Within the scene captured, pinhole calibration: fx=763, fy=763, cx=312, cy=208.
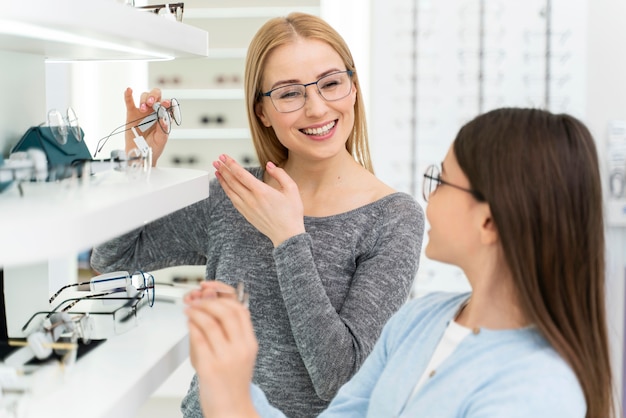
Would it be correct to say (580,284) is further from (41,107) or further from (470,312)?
(41,107)

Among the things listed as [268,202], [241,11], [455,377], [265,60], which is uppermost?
[241,11]

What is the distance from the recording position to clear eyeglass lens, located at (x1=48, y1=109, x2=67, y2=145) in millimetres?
1077

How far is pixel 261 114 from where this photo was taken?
1591mm

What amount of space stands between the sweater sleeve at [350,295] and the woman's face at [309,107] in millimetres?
165

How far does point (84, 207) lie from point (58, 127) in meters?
0.38

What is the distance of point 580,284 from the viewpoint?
992 millimetres

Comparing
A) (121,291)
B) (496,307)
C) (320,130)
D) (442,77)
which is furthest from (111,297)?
(442,77)

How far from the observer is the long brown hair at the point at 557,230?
971 mm

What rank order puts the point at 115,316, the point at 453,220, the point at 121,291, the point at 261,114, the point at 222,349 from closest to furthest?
the point at 222,349
the point at 453,220
the point at 115,316
the point at 121,291
the point at 261,114

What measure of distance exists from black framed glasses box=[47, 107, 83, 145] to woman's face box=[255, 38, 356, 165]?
0.45 metres

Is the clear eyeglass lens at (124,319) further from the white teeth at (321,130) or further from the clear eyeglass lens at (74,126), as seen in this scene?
the white teeth at (321,130)

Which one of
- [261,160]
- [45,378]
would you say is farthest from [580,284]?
[261,160]

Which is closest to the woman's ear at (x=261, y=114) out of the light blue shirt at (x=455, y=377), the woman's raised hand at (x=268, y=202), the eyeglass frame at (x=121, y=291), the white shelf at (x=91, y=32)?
the woman's raised hand at (x=268, y=202)

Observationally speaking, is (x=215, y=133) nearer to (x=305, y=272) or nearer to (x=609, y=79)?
(x=609, y=79)
